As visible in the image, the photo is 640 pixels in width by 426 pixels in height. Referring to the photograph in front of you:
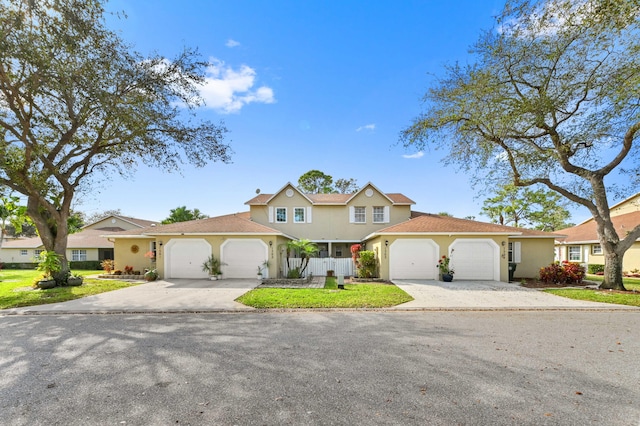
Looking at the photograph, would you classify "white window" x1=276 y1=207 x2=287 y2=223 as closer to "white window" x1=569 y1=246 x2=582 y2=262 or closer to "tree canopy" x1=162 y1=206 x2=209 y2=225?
"tree canopy" x1=162 y1=206 x2=209 y2=225

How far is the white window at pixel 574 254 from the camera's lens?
24.3 m

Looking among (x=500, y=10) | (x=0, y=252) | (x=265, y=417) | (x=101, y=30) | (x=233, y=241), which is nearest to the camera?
(x=265, y=417)

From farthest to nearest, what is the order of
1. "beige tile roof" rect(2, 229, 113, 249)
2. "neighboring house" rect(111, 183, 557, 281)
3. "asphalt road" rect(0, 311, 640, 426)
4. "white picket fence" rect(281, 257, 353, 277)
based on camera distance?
"beige tile roof" rect(2, 229, 113, 249) < "white picket fence" rect(281, 257, 353, 277) < "neighboring house" rect(111, 183, 557, 281) < "asphalt road" rect(0, 311, 640, 426)

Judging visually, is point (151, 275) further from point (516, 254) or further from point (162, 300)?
point (516, 254)

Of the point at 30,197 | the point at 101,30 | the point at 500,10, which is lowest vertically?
the point at 30,197

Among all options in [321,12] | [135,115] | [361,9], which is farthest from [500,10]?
[135,115]

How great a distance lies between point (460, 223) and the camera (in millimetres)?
17172

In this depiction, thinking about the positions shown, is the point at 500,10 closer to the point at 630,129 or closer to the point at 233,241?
the point at 630,129

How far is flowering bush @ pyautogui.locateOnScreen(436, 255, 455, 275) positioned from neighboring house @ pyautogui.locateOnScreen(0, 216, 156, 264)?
24521 mm

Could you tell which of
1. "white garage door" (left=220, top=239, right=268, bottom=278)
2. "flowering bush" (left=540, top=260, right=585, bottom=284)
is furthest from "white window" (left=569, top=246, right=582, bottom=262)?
"white garage door" (left=220, top=239, right=268, bottom=278)

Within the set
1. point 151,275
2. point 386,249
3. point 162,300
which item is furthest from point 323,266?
point 162,300

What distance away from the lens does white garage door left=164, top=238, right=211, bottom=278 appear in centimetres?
1683

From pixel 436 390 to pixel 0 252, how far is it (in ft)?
138

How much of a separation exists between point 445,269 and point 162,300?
43.8 feet
